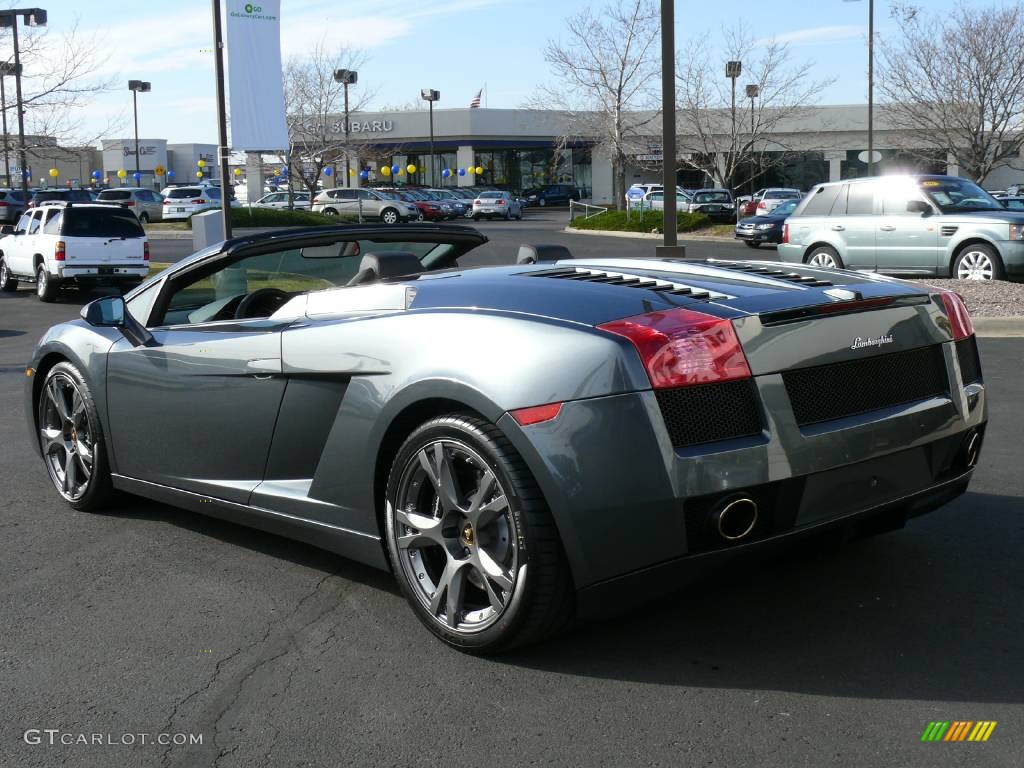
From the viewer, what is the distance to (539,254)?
5.21 meters

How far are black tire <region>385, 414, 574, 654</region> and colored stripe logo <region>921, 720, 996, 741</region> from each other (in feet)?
3.54

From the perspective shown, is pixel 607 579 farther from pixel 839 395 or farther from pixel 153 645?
pixel 153 645

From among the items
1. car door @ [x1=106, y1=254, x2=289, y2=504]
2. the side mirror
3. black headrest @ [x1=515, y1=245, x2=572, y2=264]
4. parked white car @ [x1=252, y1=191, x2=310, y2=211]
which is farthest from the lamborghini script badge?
parked white car @ [x1=252, y1=191, x2=310, y2=211]

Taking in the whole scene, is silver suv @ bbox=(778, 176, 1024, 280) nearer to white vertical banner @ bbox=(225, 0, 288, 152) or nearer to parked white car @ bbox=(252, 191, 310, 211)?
white vertical banner @ bbox=(225, 0, 288, 152)

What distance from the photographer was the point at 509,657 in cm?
378

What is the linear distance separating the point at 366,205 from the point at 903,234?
36.7 m

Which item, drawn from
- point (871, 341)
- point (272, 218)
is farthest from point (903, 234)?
point (272, 218)

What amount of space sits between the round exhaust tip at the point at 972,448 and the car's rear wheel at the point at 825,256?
45.3ft

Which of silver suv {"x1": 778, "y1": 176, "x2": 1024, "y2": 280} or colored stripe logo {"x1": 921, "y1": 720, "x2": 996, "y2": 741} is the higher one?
silver suv {"x1": 778, "y1": 176, "x2": 1024, "y2": 280}

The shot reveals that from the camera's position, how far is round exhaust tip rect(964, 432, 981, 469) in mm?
4090

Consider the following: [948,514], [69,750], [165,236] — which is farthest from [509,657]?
[165,236]

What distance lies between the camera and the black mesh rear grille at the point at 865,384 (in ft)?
11.7

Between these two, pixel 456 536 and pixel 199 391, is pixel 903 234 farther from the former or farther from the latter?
pixel 456 536

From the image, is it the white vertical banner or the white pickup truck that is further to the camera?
the white pickup truck
